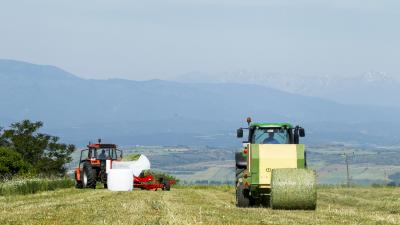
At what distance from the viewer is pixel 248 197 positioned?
87.3 feet

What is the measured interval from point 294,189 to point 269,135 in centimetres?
489

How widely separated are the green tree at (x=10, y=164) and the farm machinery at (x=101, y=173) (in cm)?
1705

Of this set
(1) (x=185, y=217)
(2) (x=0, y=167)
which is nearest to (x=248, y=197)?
(1) (x=185, y=217)

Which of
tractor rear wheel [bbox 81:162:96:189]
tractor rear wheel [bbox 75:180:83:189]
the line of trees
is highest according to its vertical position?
the line of trees

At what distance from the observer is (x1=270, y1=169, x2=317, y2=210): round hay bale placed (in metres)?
23.1

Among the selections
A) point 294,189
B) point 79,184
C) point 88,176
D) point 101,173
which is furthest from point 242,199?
point 79,184

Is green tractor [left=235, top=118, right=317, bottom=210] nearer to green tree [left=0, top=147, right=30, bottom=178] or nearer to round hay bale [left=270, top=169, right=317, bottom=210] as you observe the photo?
round hay bale [left=270, top=169, right=317, bottom=210]

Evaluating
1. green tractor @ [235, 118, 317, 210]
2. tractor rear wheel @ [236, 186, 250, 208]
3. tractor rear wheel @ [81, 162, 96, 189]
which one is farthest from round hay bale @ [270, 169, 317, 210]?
tractor rear wheel @ [81, 162, 96, 189]

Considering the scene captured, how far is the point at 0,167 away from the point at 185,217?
44681mm

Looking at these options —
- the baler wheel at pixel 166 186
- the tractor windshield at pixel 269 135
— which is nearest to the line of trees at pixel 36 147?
the baler wheel at pixel 166 186

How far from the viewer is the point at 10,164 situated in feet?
208

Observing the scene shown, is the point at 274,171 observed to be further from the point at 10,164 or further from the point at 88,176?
→ the point at 10,164

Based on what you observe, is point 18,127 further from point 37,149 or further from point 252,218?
point 252,218

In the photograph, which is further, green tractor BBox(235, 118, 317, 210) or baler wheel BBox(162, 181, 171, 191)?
baler wheel BBox(162, 181, 171, 191)
